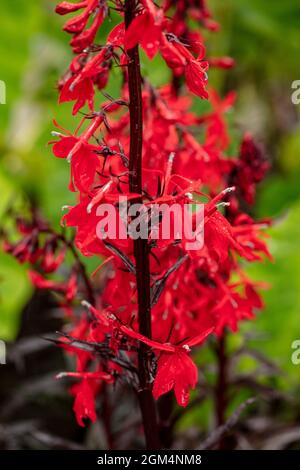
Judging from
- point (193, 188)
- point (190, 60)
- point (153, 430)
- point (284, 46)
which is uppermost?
point (284, 46)

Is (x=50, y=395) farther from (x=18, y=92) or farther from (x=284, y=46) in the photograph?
(x=284, y=46)

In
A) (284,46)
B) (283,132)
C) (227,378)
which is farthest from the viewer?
(283,132)

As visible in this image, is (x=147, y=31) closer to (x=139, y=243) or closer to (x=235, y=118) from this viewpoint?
(x=139, y=243)

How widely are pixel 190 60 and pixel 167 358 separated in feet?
1.16

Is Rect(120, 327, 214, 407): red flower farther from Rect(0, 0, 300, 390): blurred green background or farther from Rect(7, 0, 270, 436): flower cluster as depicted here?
Rect(0, 0, 300, 390): blurred green background

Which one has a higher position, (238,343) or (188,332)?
(188,332)

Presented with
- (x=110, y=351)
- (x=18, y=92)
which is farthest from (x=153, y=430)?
(x=18, y=92)

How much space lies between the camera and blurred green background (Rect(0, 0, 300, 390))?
163cm

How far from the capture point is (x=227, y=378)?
1349 mm

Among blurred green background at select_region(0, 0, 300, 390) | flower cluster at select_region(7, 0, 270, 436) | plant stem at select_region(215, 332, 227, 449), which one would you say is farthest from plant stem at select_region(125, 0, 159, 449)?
blurred green background at select_region(0, 0, 300, 390)

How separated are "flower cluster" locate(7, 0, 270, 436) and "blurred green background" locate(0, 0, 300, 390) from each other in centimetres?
33

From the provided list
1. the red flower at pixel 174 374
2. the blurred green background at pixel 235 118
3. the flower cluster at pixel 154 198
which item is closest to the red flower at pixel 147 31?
the flower cluster at pixel 154 198

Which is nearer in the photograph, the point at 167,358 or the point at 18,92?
the point at 167,358

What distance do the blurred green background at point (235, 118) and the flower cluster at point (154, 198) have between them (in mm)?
334
